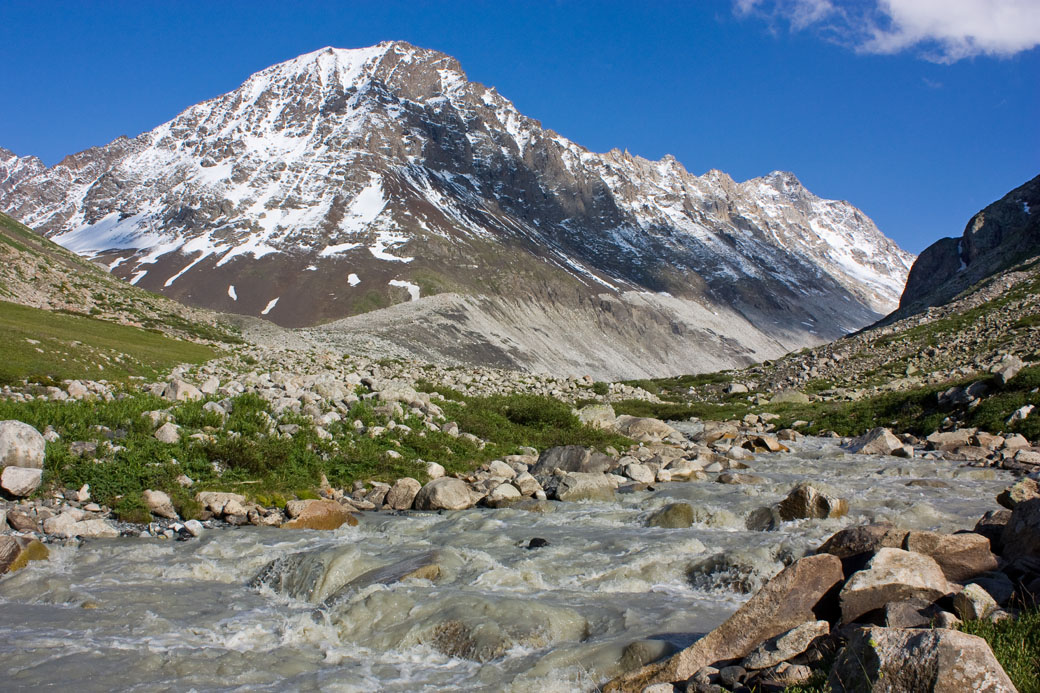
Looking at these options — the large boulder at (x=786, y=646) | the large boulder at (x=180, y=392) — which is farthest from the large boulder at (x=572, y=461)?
the large boulder at (x=786, y=646)

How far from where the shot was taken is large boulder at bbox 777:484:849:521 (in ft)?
46.2

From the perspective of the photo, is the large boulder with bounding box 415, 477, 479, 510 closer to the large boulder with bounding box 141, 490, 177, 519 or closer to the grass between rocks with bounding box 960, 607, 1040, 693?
the large boulder with bounding box 141, 490, 177, 519

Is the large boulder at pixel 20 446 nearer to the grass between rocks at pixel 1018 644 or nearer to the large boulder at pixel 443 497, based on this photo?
the large boulder at pixel 443 497

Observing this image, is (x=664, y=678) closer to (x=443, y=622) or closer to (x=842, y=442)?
(x=443, y=622)

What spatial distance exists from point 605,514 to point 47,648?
10.8 meters

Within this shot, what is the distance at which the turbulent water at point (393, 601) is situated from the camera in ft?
25.6

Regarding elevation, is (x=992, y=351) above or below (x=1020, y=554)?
above

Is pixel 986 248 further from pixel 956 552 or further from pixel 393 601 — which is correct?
pixel 393 601

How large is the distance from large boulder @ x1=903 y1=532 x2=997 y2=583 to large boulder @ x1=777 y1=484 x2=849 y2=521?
20.0 ft

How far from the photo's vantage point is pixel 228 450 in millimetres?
16922

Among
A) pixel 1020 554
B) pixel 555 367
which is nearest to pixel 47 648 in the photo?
pixel 1020 554

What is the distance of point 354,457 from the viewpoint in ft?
63.0

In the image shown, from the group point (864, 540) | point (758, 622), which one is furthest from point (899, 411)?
point (758, 622)

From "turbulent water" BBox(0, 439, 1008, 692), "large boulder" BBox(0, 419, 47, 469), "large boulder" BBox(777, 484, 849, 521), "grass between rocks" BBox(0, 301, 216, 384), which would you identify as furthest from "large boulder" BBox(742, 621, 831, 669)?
"grass between rocks" BBox(0, 301, 216, 384)
